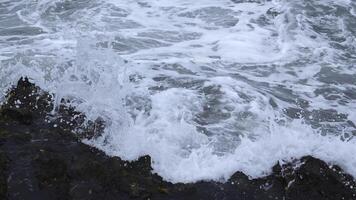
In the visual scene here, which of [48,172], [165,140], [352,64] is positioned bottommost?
[352,64]

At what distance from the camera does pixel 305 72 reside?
9062 mm

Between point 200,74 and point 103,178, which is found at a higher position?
point 103,178

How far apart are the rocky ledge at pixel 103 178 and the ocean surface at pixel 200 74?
23 cm

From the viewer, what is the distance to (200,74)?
28.8 feet

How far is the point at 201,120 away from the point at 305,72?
3064 mm

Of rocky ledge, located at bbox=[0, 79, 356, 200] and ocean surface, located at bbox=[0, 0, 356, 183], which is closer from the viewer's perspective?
rocky ledge, located at bbox=[0, 79, 356, 200]

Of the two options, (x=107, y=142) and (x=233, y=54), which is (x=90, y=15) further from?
(x=107, y=142)

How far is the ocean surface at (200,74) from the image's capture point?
6.25 m

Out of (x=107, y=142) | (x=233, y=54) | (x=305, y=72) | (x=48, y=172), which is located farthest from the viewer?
(x=233, y=54)

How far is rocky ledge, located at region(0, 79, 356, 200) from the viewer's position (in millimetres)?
5207

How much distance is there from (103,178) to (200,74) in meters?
3.92

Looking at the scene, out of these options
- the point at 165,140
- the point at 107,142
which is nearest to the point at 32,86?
the point at 107,142

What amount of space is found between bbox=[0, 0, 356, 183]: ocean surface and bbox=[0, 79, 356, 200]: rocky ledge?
0.74 ft

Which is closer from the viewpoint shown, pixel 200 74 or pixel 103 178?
pixel 103 178
